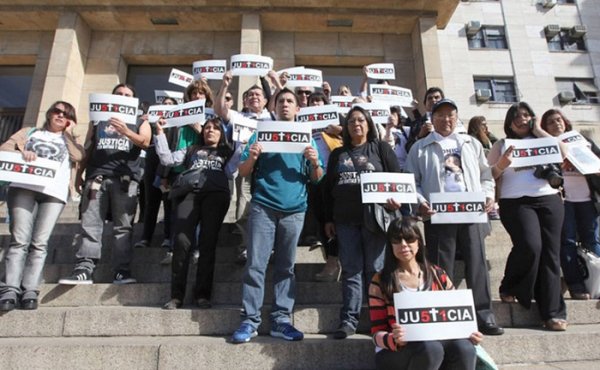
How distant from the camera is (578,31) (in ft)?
63.4

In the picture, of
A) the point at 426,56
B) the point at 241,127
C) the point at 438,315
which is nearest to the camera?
the point at 438,315

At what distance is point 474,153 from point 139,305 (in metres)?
3.65

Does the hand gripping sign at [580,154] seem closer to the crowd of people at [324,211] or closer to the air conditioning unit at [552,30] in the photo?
the crowd of people at [324,211]

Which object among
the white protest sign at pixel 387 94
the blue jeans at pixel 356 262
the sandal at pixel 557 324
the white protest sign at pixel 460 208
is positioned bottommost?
the sandal at pixel 557 324

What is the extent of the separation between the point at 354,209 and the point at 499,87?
18.4m

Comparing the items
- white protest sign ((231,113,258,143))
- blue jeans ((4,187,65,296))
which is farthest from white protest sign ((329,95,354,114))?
blue jeans ((4,187,65,296))

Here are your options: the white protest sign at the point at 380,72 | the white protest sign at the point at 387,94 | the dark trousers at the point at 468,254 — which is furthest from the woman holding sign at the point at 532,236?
the white protest sign at the point at 380,72

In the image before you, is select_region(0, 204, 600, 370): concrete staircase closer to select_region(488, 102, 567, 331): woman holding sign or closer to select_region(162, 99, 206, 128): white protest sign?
select_region(488, 102, 567, 331): woman holding sign

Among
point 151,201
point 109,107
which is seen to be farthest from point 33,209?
point 151,201

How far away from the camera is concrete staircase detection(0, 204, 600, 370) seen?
301cm

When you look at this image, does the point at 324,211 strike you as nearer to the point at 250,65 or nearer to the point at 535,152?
the point at 535,152

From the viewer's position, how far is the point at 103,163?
4.28 meters

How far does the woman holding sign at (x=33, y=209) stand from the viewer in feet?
11.7

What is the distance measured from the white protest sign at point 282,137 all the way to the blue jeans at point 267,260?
0.55m
